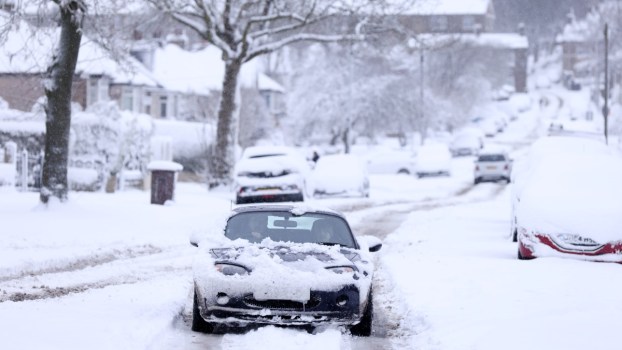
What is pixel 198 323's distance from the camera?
10.0m

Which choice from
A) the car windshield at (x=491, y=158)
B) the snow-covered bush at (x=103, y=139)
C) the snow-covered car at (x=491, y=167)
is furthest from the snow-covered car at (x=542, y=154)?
the car windshield at (x=491, y=158)

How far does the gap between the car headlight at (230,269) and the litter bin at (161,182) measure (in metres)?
18.8

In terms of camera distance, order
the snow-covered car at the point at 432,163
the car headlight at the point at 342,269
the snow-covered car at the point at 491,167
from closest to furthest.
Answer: the car headlight at the point at 342,269
the snow-covered car at the point at 491,167
the snow-covered car at the point at 432,163

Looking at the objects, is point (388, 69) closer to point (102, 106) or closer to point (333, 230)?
point (102, 106)

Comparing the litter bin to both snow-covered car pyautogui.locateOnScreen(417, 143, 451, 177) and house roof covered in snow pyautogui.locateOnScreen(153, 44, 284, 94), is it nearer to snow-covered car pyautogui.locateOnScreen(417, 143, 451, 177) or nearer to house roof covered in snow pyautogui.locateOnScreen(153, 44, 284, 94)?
snow-covered car pyautogui.locateOnScreen(417, 143, 451, 177)

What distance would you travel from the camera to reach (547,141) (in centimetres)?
2272

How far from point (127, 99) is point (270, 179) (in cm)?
→ 2947

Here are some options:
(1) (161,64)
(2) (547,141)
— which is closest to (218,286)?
(2) (547,141)

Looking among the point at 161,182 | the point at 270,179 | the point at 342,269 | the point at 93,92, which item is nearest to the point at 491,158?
the point at 93,92

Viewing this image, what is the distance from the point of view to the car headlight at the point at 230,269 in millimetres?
9594

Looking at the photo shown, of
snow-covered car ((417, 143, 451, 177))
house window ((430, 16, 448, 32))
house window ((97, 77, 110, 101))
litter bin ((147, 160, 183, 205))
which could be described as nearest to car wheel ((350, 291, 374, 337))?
litter bin ((147, 160, 183, 205))

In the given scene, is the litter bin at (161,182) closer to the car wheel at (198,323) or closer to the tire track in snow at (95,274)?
the tire track in snow at (95,274)

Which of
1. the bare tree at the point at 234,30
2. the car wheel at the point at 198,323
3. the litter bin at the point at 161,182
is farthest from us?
the bare tree at the point at 234,30

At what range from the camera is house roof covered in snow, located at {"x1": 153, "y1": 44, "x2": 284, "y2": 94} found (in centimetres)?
6563
